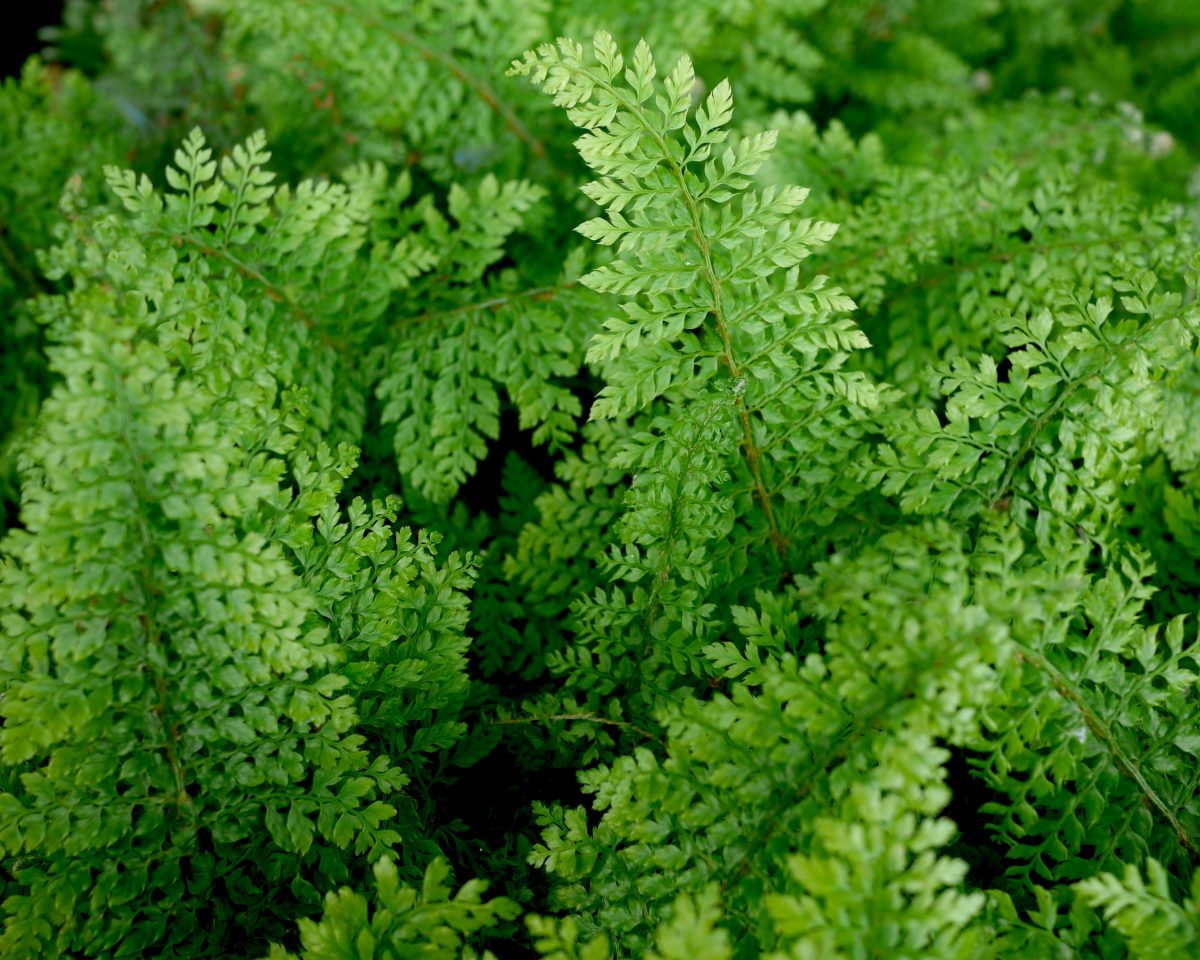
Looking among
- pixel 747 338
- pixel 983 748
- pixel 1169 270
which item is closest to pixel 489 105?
pixel 747 338

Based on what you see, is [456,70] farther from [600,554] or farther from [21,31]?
[21,31]

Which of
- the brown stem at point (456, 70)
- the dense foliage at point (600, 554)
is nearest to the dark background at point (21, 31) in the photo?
the dense foliage at point (600, 554)

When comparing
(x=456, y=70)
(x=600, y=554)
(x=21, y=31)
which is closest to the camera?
(x=600, y=554)

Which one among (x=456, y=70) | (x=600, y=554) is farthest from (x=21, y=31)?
(x=600, y=554)

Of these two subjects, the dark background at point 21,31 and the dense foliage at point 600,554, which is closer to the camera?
the dense foliage at point 600,554

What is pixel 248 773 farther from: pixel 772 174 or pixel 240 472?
pixel 772 174

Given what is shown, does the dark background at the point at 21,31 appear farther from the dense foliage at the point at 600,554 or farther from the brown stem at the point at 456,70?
the brown stem at the point at 456,70

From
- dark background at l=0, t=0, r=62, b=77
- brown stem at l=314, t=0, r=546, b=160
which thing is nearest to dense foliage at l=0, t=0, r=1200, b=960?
brown stem at l=314, t=0, r=546, b=160
